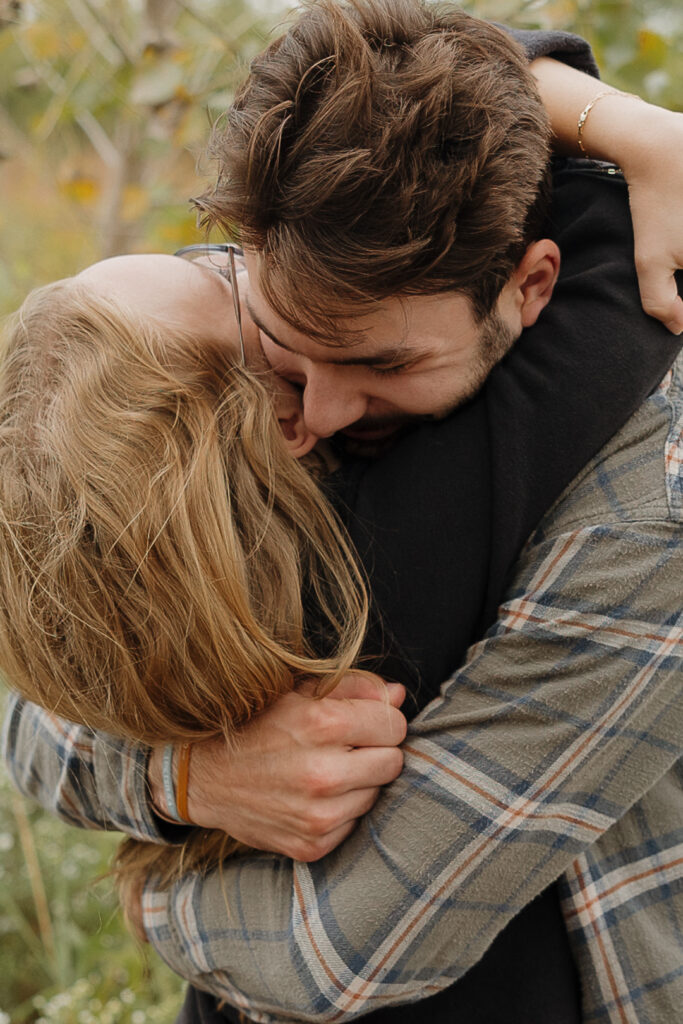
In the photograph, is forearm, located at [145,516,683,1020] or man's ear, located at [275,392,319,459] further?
man's ear, located at [275,392,319,459]

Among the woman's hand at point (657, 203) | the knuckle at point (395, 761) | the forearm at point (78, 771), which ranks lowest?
the forearm at point (78, 771)

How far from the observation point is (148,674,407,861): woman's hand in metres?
1.34

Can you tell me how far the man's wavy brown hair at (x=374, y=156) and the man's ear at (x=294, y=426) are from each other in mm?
209

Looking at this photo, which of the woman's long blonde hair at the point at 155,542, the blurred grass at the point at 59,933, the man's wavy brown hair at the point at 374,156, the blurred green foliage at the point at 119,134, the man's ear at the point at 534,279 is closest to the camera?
the man's wavy brown hair at the point at 374,156

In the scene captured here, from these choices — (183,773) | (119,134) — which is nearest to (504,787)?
(183,773)

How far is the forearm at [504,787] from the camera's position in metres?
1.23

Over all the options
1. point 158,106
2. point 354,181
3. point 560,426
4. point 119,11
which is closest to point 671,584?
point 560,426

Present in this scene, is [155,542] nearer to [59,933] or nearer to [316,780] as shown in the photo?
[316,780]

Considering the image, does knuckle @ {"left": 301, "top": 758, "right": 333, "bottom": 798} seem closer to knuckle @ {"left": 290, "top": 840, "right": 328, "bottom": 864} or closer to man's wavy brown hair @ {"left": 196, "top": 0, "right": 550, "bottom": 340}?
knuckle @ {"left": 290, "top": 840, "right": 328, "bottom": 864}

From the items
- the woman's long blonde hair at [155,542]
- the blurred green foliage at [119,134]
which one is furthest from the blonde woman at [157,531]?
the blurred green foliage at [119,134]

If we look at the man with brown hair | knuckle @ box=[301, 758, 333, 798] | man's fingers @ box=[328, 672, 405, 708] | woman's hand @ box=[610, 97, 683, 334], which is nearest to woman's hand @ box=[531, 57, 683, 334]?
woman's hand @ box=[610, 97, 683, 334]

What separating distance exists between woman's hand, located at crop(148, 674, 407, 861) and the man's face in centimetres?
40

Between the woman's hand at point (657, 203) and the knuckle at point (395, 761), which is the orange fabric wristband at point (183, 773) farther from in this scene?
the woman's hand at point (657, 203)

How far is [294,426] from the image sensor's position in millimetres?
1532
